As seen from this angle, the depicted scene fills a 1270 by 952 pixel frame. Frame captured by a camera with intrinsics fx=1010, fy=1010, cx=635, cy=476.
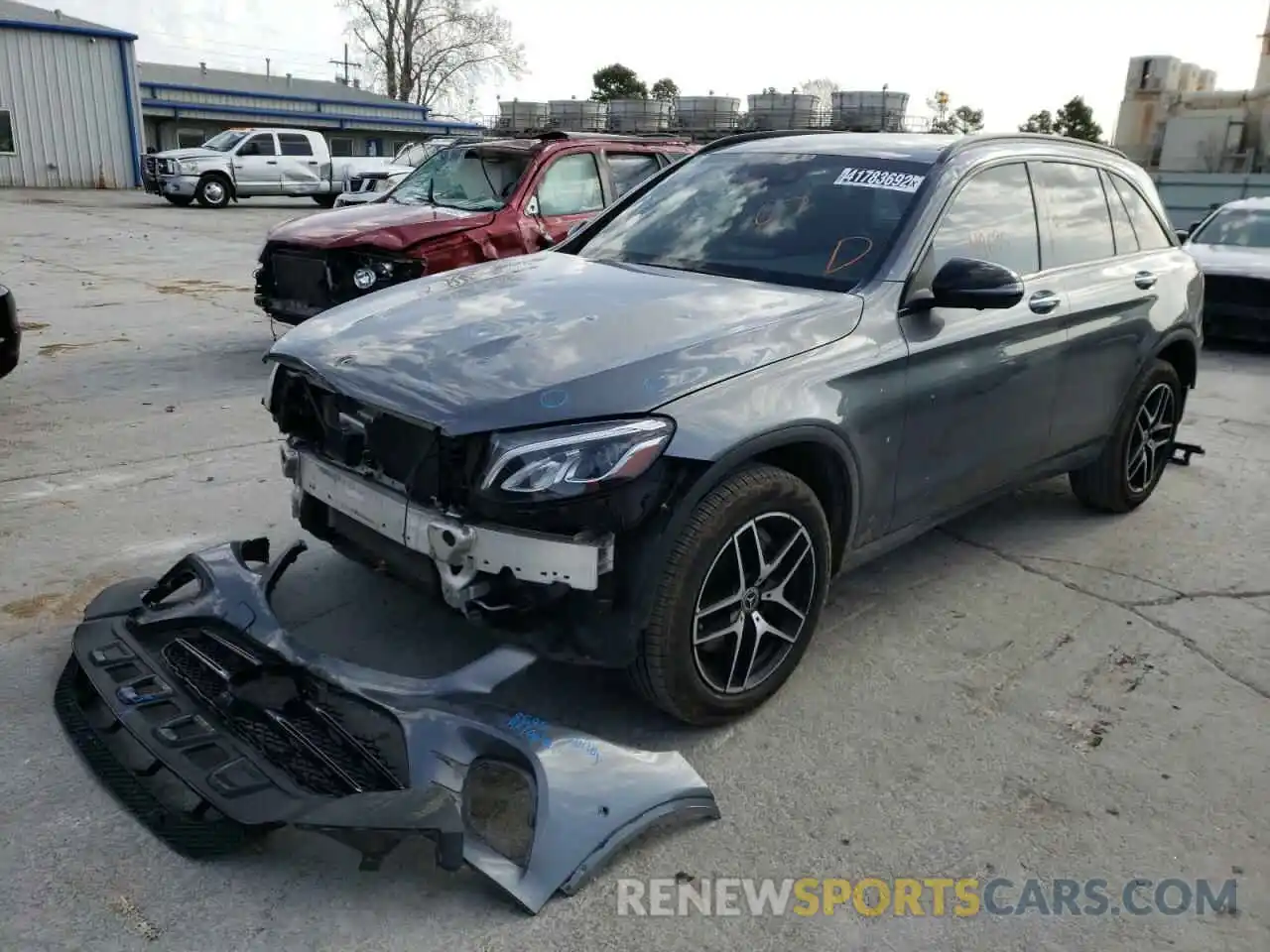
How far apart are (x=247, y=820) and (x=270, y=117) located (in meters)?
43.9

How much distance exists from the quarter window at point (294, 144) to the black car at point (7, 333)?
71.9 feet

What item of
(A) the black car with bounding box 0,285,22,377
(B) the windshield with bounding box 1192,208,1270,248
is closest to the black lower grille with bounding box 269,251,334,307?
(A) the black car with bounding box 0,285,22,377

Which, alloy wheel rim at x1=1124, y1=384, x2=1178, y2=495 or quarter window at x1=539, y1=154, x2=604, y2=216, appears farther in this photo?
quarter window at x1=539, y1=154, x2=604, y2=216

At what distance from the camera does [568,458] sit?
8.90 feet

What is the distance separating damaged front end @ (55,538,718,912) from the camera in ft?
7.96

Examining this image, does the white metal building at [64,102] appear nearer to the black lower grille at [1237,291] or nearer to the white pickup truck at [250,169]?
the white pickup truck at [250,169]

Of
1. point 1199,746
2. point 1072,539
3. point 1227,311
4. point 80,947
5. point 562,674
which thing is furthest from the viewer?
point 1227,311

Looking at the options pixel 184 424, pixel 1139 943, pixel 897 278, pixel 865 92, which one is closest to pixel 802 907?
pixel 1139 943

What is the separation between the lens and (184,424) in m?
6.25

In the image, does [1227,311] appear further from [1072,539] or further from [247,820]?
[247,820]

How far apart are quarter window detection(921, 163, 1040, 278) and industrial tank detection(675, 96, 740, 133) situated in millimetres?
24506

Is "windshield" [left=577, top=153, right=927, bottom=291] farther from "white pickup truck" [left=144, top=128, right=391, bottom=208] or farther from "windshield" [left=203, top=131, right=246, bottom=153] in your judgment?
"windshield" [left=203, top=131, right=246, bottom=153]

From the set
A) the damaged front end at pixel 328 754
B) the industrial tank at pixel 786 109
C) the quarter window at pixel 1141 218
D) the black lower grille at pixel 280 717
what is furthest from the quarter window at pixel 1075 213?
the industrial tank at pixel 786 109
